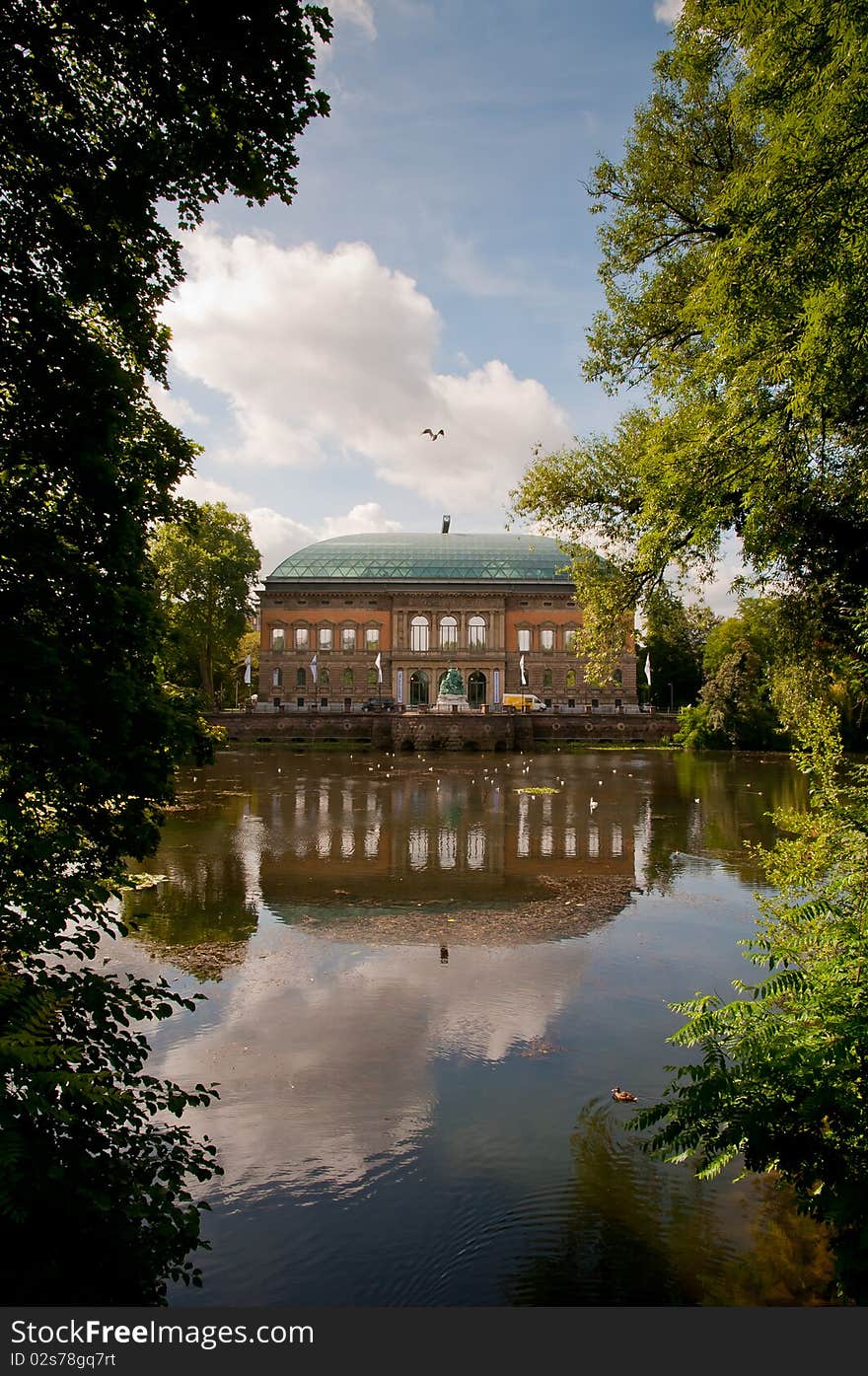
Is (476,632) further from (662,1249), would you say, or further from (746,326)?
(662,1249)

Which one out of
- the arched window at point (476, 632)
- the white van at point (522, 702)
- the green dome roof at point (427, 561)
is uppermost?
the green dome roof at point (427, 561)

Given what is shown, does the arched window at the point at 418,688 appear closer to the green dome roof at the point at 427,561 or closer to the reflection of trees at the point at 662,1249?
the green dome roof at the point at 427,561

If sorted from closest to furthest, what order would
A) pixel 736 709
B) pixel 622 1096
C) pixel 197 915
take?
1. pixel 622 1096
2. pixel 197 915
3. pixel 736 709

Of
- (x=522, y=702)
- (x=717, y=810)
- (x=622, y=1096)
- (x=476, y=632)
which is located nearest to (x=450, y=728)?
(x=522, y=702)

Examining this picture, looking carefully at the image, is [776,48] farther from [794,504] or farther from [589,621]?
[589,621]

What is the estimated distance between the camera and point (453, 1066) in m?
7.09

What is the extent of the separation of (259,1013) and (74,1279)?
4.79 metres

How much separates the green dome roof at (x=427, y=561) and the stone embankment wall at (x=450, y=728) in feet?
70.5

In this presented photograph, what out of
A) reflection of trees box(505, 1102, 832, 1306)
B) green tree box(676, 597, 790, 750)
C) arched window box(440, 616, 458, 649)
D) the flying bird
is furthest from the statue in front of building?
reflection of trees box(505, 1102, 832, 1306)

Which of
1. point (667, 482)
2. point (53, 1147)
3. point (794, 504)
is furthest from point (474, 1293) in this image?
point (794, 504)

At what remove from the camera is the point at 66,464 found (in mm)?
4816

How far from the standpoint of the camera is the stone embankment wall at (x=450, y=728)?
54250 mm

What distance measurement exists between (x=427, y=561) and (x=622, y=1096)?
76.1 metres

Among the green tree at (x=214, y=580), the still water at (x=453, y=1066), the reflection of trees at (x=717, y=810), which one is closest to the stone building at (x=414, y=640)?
the green tree at (x=214, y=580)
